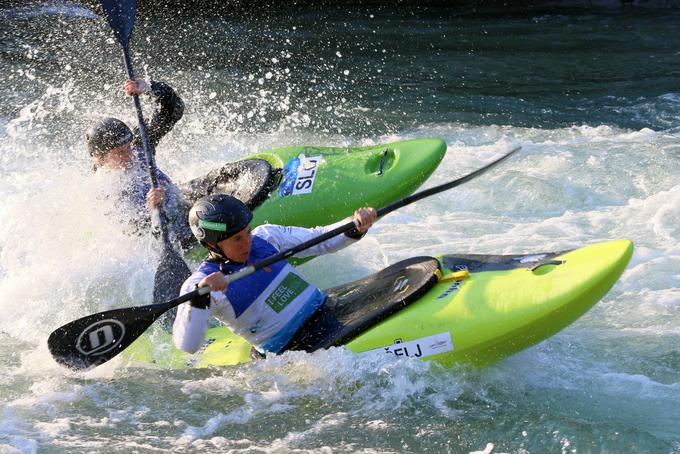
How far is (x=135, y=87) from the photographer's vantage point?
6223 millimetres

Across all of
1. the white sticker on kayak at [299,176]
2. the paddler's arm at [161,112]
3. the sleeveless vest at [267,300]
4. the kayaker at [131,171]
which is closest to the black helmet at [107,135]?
the kayaker at [131,171]

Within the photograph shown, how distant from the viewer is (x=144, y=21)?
14.4 meters

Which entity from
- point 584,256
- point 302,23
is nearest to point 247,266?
point 584,256

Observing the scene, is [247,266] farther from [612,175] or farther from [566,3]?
[566,3]

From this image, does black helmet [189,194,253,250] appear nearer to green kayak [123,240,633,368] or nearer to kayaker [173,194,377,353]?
kayaker [173,194,377,353]

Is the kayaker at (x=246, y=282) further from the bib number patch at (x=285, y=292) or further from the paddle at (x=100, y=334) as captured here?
the paddle at (x=100, y=334)

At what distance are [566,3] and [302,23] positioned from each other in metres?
4.08

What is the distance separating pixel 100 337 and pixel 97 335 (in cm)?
2

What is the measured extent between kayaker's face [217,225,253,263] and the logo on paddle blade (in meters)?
0.73

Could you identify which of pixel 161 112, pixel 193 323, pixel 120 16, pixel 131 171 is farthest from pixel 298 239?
pixel 120 16

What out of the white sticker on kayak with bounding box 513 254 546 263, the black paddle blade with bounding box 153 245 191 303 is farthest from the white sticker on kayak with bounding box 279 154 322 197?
the white sticker on kayak with bounding box 513 254 546 263

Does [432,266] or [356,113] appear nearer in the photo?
[432,266]

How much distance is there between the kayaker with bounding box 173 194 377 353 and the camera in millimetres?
4094

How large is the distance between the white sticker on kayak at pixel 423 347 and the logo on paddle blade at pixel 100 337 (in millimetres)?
1286
